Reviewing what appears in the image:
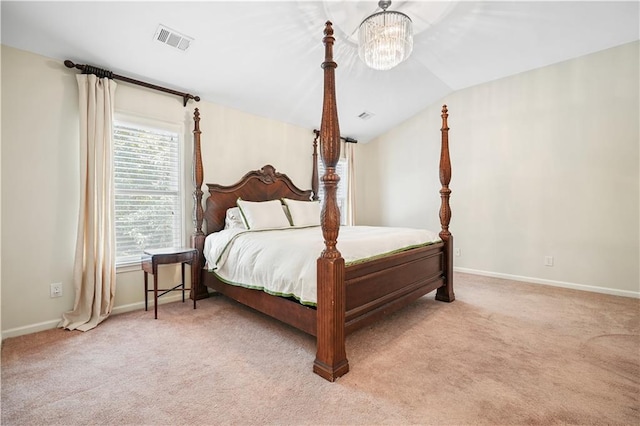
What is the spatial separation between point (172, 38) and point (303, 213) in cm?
230

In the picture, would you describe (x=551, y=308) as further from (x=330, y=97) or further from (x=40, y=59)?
(x=40, y=59)

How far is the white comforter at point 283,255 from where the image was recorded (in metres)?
2.06

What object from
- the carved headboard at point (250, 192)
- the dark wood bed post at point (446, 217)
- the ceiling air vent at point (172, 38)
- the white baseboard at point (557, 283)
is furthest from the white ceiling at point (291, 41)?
the white baseboard at point (557, 283)

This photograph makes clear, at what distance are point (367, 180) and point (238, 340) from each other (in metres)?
4.26

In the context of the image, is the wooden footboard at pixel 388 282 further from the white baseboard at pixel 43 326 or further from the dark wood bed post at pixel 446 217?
the white baseboard at pixel 43 326

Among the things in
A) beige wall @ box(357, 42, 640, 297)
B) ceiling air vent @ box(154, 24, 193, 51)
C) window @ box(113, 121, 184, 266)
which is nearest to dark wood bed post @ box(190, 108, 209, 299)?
window @ box(113, 121, 184, 266)

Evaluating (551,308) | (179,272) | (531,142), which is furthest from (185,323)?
(531,142)

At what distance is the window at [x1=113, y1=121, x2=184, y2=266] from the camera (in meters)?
2.96

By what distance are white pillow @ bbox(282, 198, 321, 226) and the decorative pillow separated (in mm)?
663

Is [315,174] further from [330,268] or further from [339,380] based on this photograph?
[339,380]

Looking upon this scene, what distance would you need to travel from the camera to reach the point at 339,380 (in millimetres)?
1777

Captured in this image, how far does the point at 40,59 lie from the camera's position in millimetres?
2486

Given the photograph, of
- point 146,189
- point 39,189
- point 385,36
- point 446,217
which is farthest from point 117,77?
point 446,217

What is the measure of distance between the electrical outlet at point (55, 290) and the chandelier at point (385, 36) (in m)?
3.43
